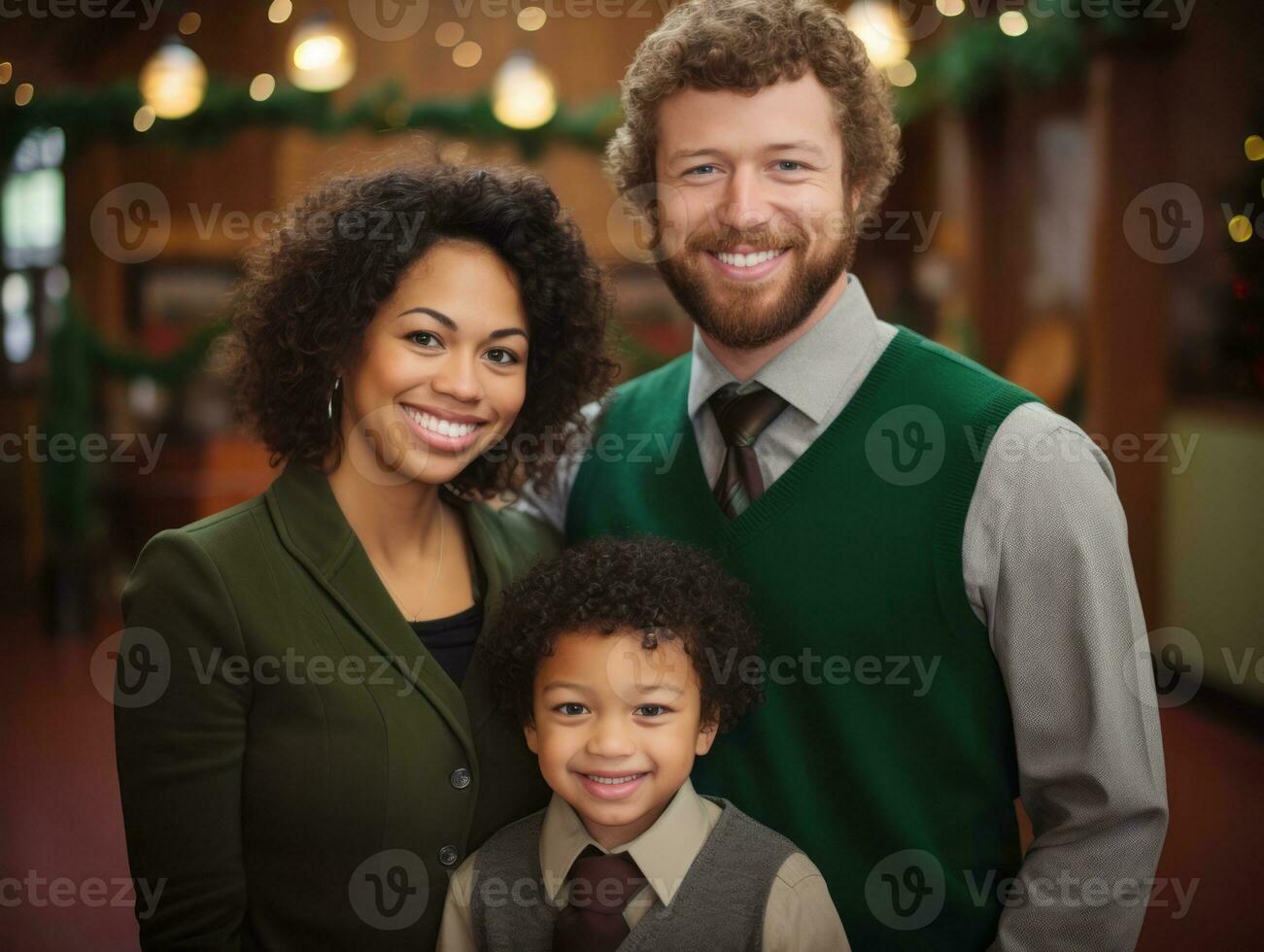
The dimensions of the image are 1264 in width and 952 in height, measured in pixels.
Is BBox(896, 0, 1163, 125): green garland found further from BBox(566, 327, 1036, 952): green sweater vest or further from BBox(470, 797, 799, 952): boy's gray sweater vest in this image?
BBox(470, 797, 799, 952): boy's gray sweater vest

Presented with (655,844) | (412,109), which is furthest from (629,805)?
(412,109)

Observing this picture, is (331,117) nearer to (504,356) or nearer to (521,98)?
(521,98)

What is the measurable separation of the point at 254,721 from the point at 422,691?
24 centimetres

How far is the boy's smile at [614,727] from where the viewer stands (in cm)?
160

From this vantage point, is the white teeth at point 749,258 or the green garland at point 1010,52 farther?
the green garland at point 1010,52

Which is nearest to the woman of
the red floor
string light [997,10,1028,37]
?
the red floor

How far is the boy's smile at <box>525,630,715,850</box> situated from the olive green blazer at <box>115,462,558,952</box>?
17 cm

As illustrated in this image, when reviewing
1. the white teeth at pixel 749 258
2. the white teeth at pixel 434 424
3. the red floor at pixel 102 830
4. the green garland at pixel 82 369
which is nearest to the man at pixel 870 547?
the white teeth at pixel 749 258

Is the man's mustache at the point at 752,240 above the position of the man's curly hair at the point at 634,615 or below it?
above

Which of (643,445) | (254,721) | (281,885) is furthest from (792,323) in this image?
(281,885)

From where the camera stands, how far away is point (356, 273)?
1.77 metres

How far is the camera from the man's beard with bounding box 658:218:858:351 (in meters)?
1.84

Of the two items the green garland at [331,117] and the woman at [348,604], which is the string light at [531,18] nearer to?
the green garland at [331,117]

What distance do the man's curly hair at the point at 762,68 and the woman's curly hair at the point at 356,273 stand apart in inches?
9.5
